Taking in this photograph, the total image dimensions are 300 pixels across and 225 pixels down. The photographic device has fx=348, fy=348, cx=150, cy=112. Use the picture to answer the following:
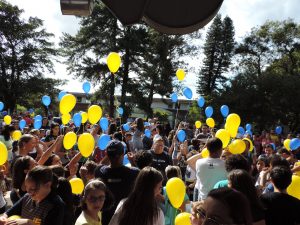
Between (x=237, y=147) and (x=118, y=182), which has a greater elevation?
(x=237, y=147)

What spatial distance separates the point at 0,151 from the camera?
4.20 meters

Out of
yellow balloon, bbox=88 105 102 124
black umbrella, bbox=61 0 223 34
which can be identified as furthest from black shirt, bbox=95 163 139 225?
yellow balloon, bbox=88 105 102 124

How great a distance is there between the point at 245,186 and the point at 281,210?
0.46 m

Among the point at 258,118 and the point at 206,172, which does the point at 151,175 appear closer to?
the point at 206,172

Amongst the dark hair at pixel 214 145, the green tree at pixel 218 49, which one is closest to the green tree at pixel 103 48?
the green tree at pixel 218 49

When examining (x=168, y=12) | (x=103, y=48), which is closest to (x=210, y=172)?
(x=168, y=12)

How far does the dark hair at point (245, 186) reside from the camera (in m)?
2.68

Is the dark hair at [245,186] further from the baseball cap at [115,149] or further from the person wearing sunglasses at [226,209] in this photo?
the baseball cap at [115,149]

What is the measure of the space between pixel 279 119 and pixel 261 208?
28.4m

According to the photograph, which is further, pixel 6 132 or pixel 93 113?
pixel 93 113

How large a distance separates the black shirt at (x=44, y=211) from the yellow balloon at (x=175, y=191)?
1.28 metres

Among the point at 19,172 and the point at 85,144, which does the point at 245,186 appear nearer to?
the point at 19,172

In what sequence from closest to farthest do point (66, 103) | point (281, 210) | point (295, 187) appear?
point (281, 210) → point (295, 187) → point (66, 103)

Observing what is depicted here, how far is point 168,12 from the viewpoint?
1430 mm
